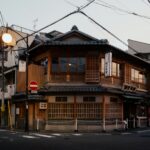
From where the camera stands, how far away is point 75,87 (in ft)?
100

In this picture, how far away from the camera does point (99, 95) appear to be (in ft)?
101

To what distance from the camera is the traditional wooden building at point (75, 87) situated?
30328mm

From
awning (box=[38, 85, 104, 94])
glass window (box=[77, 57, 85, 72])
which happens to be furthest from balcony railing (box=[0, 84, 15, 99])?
glass window (box=[77, 57, 85, 72])

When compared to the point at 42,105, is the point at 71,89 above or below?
above

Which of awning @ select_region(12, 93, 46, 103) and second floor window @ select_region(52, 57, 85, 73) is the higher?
second floor window @ select_region(52, 57, 85, 73)

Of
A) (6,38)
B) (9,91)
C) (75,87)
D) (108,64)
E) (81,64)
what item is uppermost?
(81,64)

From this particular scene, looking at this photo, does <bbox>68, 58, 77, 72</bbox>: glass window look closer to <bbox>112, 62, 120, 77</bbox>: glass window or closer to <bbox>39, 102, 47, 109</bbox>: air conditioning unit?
<bbox>39, 102, 47, 109</bbox>: air conditioning unit

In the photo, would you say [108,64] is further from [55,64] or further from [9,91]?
[9,91]

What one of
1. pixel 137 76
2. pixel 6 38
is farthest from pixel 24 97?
pixel 6 38

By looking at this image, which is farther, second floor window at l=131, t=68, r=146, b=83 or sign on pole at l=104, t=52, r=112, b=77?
second floor window at l=131, t=68, r=146, b=83

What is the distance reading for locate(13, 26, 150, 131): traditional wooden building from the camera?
1194 inches

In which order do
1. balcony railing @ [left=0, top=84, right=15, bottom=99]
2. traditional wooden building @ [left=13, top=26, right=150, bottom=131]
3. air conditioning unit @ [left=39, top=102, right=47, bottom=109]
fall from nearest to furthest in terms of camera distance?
1. traditional wooden building @ [left=13, top=26, right=150, bottom=131]
2. air conditioning unit @ [left=39, top=102, right=47, bottom=109]
3. balcony railing @ [left=0, top=84, right=15, bottom=99]

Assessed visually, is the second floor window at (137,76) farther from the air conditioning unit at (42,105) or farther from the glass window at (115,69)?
the air conditioning unit at (42,105)

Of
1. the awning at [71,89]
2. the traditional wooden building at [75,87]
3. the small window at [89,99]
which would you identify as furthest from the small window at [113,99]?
the awning at [71,89]
